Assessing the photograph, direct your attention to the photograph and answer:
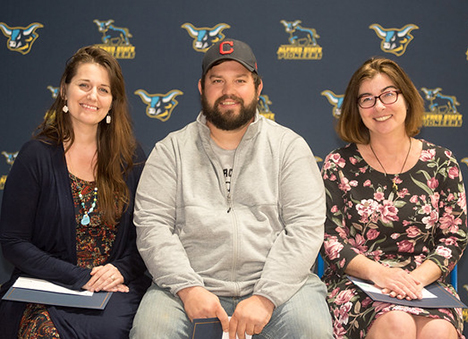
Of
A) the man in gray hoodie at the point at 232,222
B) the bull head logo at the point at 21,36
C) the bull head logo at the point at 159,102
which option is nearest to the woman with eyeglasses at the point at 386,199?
the man in gray hoodie at the point at 232,222

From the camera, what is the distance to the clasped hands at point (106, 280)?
181 centimetres

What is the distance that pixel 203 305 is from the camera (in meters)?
1.63

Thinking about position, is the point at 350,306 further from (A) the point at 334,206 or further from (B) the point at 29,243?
(B) the point at 29,243

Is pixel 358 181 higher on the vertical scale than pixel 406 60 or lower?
lower

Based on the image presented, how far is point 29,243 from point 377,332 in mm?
1484

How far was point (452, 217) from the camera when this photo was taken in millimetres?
2018

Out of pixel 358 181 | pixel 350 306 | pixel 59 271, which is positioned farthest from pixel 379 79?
pixel 59 271

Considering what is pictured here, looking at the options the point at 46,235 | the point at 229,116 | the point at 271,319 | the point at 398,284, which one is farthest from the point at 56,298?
the point at 398,284

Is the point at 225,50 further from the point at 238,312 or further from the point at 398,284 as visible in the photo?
the point at 398,284

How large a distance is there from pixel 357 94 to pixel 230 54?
66cm

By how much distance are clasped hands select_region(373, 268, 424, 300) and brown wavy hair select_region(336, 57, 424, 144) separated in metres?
0.68

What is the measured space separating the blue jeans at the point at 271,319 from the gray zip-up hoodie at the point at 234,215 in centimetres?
5

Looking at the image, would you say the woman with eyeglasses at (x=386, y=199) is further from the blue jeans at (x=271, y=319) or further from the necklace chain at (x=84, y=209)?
the necklace chain at (x=84, y=209)

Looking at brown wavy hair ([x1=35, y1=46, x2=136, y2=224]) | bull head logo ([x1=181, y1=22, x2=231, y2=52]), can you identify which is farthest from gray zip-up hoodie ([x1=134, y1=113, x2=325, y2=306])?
bull head logo ([x1=181, y1=22, x2=231, y2=52])
